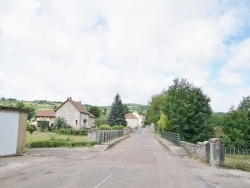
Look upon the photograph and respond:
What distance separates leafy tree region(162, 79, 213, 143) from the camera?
42688mm

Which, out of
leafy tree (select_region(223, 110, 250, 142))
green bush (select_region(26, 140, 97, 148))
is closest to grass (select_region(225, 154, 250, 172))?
green bush (select_region(26, 140, 97, 148))

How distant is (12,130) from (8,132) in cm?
43

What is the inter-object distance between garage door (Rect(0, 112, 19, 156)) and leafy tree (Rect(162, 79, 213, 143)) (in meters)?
28.2

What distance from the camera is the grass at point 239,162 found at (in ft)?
49.1

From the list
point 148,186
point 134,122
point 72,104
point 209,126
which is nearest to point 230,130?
point 209,126

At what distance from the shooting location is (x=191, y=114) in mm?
42719

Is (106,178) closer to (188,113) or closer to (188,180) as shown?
(188,180)

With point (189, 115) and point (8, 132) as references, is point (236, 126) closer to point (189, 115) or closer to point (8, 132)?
point (189, 115)

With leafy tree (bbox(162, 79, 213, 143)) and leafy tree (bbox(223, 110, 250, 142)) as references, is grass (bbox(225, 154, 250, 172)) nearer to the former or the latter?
leafy tree (bbox(162, 79, 213, 143))

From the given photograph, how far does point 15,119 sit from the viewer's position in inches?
701

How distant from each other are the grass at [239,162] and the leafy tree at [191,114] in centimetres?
2678

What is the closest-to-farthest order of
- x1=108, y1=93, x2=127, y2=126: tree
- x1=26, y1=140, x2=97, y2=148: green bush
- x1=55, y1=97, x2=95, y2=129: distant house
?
x1=26, y1=140, x2=97, y2=148: green bush → x1=55, y1=97, x2=95, y2=129: distant house → x1=108, y1=93, x2=127, y2=126: tree

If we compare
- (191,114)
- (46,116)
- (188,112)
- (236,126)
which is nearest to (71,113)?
(46,116)

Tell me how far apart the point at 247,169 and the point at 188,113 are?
28.6 metres
